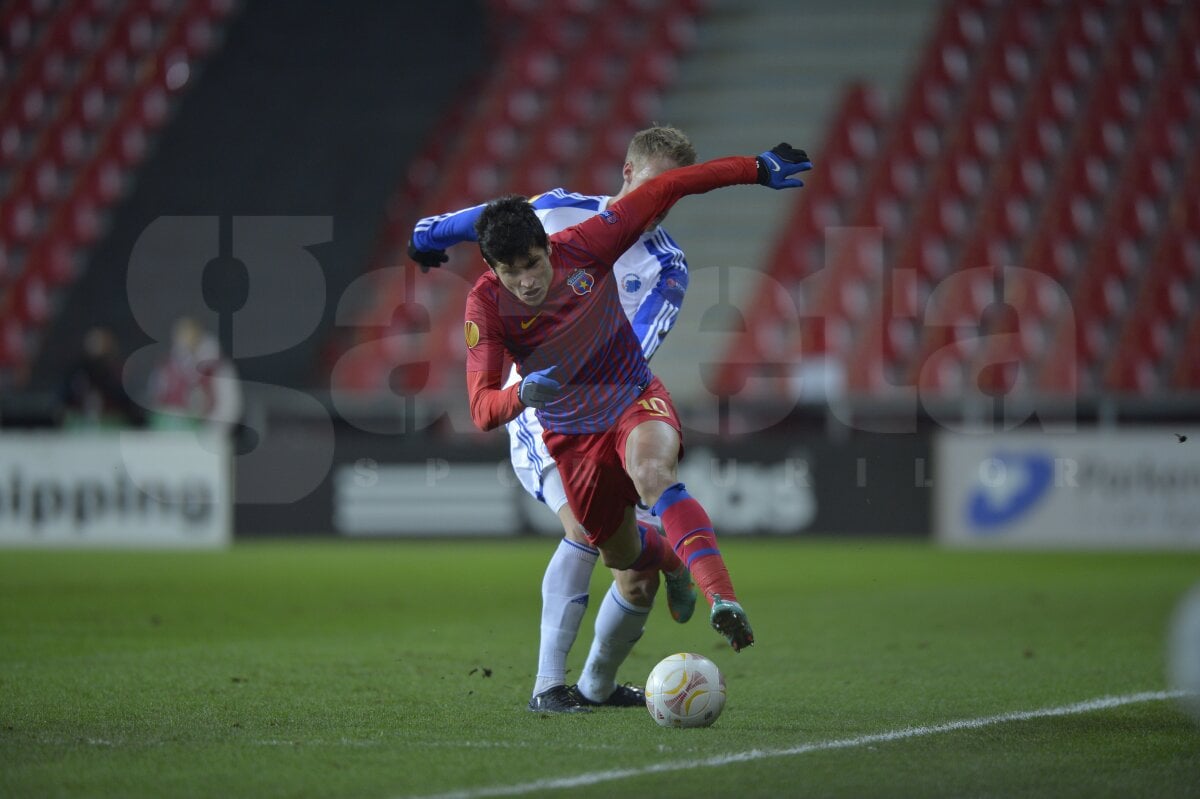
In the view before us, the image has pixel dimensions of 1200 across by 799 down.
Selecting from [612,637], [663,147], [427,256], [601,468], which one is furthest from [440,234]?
[612,637]

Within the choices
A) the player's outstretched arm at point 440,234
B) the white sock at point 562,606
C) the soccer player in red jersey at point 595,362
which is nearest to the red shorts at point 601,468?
the soccer player in red jersey at point 595,362

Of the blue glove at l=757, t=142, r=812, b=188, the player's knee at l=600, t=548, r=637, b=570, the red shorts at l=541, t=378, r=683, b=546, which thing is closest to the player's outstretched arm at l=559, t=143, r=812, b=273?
the blue glove at l=757, t=142, r=812, b=188

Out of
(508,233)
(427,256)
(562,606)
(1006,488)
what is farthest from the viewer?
(1006,488)

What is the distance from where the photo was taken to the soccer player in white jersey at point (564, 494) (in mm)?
5645

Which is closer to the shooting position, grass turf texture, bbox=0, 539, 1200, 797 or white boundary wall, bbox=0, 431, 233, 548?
grass turf texture, bbox=0, 539, 1200, 797

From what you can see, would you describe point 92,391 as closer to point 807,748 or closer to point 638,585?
point 638,585

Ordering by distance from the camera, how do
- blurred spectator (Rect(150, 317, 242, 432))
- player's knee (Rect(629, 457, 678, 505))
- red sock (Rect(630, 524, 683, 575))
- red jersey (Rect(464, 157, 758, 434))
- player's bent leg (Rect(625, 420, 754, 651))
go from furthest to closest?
blurred spectator (Rect(150, 317, 242, 432))
red sock (Rect(630, 524, 683, 575))
red jersey (Rect(464, 157, 758, 434))
player's knee (Rect(629, 457, 678, 505))
player's bent leg (Rect(625, 420, 754, 651))

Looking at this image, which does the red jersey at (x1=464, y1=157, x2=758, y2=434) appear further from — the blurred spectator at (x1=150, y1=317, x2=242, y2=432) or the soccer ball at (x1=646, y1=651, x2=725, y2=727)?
the blurred spectator at (x1=150, y1=317, x2=242, y2=432)

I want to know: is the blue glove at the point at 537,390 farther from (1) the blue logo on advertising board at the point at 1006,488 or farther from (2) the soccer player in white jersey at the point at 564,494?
(1) the blue logo on advertising board at the point at 1006,488

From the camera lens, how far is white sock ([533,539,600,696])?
5.68 m

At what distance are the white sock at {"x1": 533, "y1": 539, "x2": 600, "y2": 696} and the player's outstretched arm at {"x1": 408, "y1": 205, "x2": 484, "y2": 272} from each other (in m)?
1.13

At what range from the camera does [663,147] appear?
5.95 meters

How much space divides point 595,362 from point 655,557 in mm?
706

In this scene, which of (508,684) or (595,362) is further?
(508,684)
